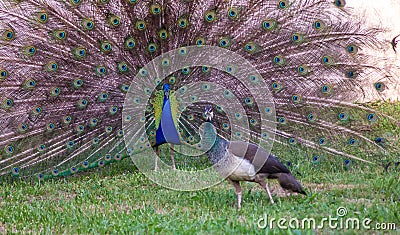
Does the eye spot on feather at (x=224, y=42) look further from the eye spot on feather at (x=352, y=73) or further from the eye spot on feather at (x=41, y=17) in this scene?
the eye spot on feather at (x=41, y=17)

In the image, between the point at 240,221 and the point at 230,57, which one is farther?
the point at 230,57

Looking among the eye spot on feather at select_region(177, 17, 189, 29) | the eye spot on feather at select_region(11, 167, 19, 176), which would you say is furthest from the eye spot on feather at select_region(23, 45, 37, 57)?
the eye spot on feather at select_region(177, 17, 189, 29)

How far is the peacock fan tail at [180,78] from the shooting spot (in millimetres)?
6156

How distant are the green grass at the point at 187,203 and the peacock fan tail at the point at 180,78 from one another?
23 centimetres

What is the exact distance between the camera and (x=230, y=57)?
643 centimetres

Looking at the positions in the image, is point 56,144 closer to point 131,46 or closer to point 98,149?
point 98,149

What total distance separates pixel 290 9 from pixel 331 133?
1.39 meters

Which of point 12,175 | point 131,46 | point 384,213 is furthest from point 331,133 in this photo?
point 12,175

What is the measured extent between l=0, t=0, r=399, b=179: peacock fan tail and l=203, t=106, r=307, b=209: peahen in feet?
4.49

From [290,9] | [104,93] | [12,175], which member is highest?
[290,9]

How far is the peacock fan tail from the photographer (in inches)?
242

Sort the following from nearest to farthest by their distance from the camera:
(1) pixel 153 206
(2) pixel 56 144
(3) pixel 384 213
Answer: (3) pixel 384 213 → (1) pixel 153 206 → (2) pixel 56 144

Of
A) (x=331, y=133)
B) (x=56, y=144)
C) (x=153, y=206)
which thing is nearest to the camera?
(x=153, y=206)

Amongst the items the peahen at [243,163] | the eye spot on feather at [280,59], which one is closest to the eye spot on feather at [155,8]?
the eye spot on feather at [280,59]
